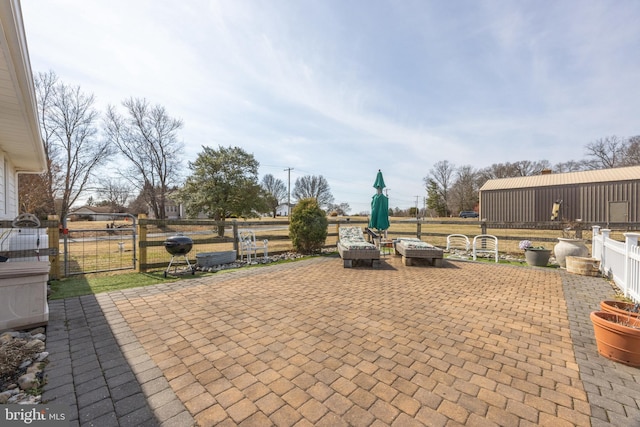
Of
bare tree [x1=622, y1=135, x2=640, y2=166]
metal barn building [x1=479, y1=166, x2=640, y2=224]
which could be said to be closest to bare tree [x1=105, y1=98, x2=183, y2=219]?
metal barn building [x1=479, y1=166, x2=640, y2=224]

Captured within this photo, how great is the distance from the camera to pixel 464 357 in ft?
8.32

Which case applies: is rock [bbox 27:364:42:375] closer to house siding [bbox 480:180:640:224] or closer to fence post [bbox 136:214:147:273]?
fence post [bbox 136:214:147:273]

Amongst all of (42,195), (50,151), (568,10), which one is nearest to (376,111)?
(568,10)

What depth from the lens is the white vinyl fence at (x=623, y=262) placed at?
13.7ft

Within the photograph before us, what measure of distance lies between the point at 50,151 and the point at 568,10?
28.1m

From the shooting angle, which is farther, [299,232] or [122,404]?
[299,232]

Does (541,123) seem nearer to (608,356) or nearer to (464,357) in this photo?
(608,356)

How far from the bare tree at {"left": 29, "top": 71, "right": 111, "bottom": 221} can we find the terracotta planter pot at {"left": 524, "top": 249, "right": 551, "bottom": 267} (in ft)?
84.4

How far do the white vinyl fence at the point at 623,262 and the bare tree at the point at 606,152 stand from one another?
38114mm

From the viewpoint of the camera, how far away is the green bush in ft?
29.6

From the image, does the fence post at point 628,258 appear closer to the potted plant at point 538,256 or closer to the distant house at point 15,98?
the potted plant at point 538,256

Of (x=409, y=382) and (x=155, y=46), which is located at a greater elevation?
(x=155, y=46)

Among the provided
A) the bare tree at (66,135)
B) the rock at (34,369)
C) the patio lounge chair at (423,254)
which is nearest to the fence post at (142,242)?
the rock at (34,369)

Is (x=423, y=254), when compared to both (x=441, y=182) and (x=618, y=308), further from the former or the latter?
(x=441, y=182)
